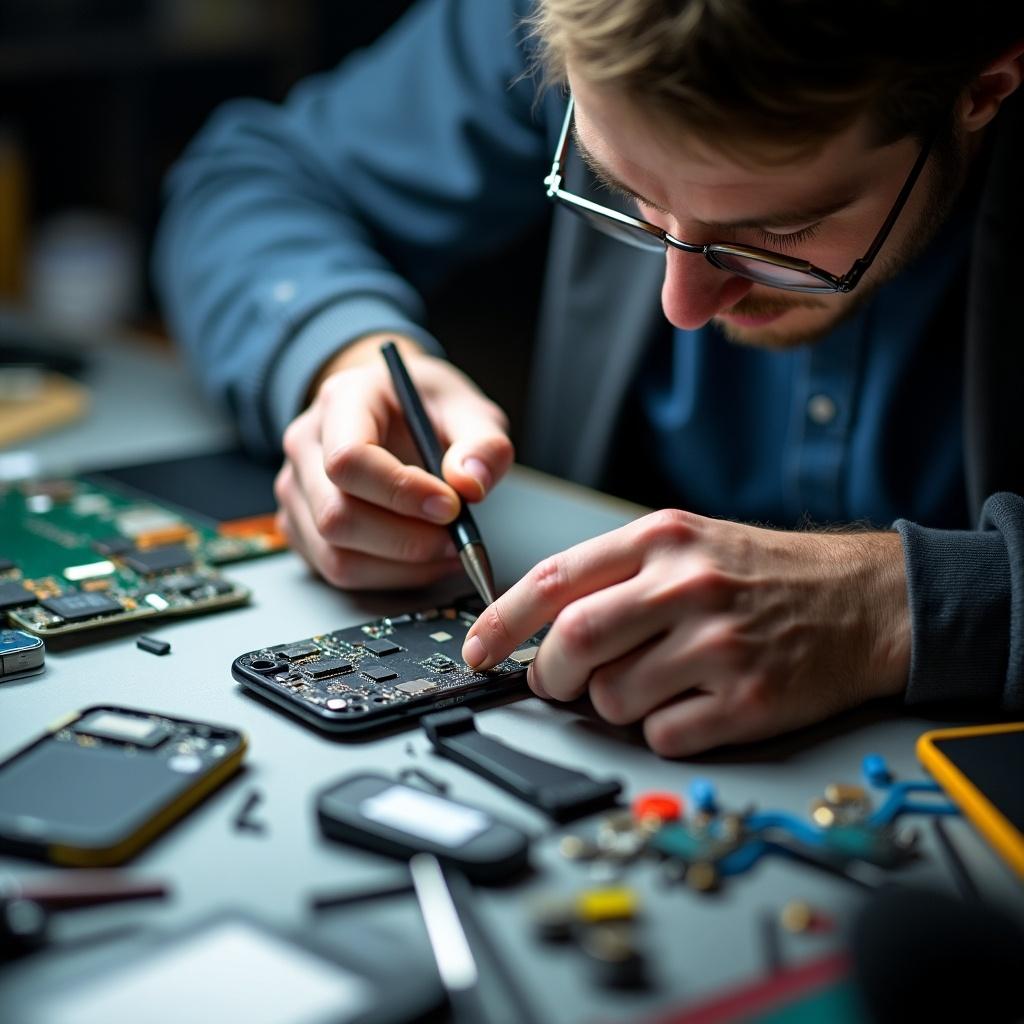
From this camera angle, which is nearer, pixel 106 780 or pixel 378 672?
pixel 106 780

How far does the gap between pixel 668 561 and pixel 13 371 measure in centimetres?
127

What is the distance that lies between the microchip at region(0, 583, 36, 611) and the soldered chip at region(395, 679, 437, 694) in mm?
342

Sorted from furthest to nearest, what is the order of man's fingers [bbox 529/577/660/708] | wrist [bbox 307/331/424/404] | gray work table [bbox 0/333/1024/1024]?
wrist [bbox 307/331/424/404] → man's fingers [bbox 529/577/660/708] → gray work table [bbox 0/333/1024/1024]

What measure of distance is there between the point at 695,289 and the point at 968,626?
35cm

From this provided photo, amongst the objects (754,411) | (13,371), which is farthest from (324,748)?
(13,371)

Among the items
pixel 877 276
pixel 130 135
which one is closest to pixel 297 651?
pixel 877 276

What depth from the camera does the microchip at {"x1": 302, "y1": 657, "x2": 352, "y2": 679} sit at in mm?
856

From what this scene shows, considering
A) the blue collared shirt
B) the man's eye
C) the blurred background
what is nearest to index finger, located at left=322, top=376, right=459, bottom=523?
the man's eye

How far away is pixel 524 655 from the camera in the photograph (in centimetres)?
90

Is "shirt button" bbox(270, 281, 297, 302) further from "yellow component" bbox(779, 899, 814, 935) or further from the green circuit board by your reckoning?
"yellow component" bbox(779, 899, 814, 935)

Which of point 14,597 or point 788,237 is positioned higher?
point 788,237

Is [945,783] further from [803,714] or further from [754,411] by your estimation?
[754,411]

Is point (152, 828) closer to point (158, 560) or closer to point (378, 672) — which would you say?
point (378, 672)

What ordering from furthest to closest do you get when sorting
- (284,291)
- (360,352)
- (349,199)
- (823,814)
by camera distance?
(349,199), (284,291), (360,352), (823,814)
